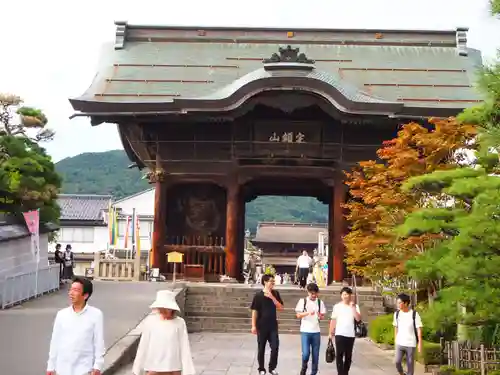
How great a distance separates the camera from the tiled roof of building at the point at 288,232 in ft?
212

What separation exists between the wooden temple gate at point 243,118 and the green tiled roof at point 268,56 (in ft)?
0.26

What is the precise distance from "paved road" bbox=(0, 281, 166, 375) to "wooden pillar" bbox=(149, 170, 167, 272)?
107cm

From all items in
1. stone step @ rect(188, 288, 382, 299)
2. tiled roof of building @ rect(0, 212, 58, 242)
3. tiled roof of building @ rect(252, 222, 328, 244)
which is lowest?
stone step @ rect(188, 288, 382, 299)

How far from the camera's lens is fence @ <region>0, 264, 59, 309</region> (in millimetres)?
17922

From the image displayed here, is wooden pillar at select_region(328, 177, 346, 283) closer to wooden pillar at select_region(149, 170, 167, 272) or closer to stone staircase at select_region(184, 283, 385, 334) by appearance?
stone staircase at select_region(184, 283, 385, 334)

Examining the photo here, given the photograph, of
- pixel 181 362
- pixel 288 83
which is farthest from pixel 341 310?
pixel 288 83

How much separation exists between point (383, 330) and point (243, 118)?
10782 millimetres

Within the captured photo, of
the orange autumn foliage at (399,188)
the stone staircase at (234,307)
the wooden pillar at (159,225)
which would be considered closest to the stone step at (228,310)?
the stone staircase at (234,307)

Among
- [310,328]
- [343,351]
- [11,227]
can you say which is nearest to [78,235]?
[11,227]

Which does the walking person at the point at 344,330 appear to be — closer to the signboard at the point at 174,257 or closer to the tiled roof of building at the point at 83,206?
the signboard at the point at 174,257

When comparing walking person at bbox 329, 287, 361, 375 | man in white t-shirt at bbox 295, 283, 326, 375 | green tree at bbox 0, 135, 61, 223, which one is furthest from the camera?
green tree at bbox 0, 135, 61, 223

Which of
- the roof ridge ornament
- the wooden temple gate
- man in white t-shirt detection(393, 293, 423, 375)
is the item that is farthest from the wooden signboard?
man in white t-shirt detection(393, 293, 423, 375)

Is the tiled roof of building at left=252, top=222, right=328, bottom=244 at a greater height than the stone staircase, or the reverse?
the tiled roof of building at left=252, top=222, right=328, bottom=244

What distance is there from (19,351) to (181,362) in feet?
17.9
